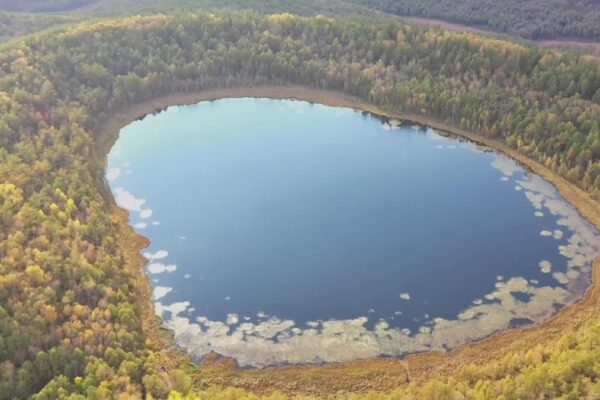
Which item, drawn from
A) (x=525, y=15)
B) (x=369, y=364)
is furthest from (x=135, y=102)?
(x=525, y=15)

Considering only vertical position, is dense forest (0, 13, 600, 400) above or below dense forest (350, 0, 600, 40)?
below

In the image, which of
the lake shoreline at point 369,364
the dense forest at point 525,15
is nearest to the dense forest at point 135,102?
the lake shoreline at point 369,364

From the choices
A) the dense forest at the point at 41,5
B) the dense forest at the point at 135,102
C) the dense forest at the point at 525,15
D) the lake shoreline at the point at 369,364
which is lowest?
the lake shoreline at the point at 369,364

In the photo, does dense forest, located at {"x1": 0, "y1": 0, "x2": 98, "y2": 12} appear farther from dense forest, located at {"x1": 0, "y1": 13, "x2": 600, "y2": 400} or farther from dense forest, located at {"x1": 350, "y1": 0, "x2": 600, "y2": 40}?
dense forest, located at {"x1": 350, "y1": 0, "x2": 600, "y2": 40}

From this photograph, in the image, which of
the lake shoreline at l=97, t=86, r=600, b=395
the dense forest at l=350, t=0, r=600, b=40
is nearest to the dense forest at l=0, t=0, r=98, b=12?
the dense forest at l=350, t=0, r=600, b=40

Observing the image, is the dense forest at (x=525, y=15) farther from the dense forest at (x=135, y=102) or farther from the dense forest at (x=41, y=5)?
the dense forest at (x=41, y=5)

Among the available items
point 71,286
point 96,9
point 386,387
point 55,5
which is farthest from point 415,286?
point 55,5

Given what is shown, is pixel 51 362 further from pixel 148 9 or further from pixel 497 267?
pixel 148 9

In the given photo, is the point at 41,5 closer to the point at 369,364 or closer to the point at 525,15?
the point at 525,15
